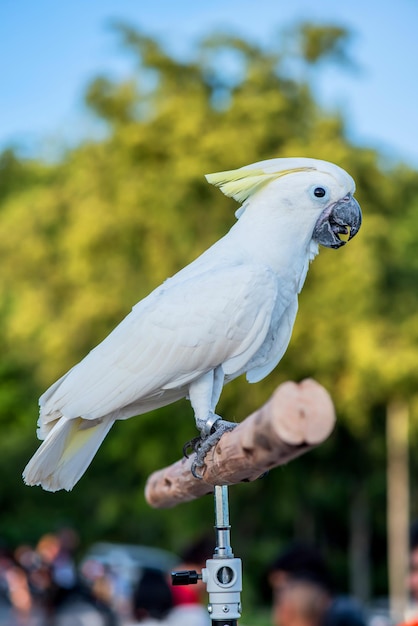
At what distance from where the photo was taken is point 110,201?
1490 cm

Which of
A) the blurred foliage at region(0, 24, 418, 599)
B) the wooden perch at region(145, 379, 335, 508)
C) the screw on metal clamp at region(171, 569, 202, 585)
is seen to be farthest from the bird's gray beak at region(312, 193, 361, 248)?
the blurred foliage at region(0, 24, 418, 599)

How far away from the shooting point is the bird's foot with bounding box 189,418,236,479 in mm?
2396

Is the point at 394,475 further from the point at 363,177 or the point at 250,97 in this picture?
the point at 250,97

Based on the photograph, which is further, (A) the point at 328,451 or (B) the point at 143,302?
(A) the point at 328,451

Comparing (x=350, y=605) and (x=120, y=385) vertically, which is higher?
(x=120, y=385)

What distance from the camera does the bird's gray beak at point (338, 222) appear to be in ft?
8.47

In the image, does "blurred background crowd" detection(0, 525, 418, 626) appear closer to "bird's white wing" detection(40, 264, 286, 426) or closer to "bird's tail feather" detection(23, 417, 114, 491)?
"bird's tail feather" detection(23, 417, 114, 491)

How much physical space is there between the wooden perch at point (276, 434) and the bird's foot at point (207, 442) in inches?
1.9

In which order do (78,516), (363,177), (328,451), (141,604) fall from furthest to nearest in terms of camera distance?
(78,516) < (328,451) < (363,177) < (141,604)

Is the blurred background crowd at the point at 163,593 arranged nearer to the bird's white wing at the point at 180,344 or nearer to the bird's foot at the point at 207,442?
the bird's foot at the point at 207,442

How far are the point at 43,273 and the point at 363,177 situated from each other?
5210mm

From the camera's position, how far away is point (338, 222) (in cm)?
261

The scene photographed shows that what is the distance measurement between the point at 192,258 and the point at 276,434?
12.4 m

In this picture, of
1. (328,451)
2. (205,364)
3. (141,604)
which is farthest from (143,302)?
(328,451)
